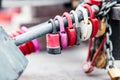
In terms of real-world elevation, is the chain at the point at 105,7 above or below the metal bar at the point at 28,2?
above

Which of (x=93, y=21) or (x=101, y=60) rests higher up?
(x=93, y=21)

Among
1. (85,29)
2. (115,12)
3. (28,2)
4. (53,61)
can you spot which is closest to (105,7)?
(115,12)

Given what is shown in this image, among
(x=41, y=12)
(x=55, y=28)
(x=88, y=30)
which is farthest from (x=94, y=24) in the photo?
(x=41, y=12)

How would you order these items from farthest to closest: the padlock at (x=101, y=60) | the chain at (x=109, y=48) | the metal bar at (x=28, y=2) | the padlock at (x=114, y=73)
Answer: the metal bar at (x=28, y=2)
the padlock at (x=101, y=60)
the chain at (x=109, y=48)
the padlock at (x=114, y=73)

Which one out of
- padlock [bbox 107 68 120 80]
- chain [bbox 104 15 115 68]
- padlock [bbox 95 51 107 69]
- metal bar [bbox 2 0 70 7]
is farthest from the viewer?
metal bar [bbox 2 0 70 7]

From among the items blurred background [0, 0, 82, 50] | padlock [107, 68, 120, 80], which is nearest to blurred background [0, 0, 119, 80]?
blurred background [0, 0, 82, 50]

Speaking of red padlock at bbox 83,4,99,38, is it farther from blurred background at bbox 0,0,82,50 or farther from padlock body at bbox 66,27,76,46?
blurred background at bbox 0,0,82,50

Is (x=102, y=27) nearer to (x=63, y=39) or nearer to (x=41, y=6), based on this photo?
(x=63, y=39)

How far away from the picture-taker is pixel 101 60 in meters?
1.14

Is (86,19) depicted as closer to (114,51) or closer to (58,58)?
(114,51)

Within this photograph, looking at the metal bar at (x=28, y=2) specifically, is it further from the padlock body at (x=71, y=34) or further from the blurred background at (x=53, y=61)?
the padlock body at (x=71, y=34)

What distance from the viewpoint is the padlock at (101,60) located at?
1125 millimetres

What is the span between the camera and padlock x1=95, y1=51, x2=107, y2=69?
1.12m

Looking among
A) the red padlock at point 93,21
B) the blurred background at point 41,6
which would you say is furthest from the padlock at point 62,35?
the blurred background at point 41,6
